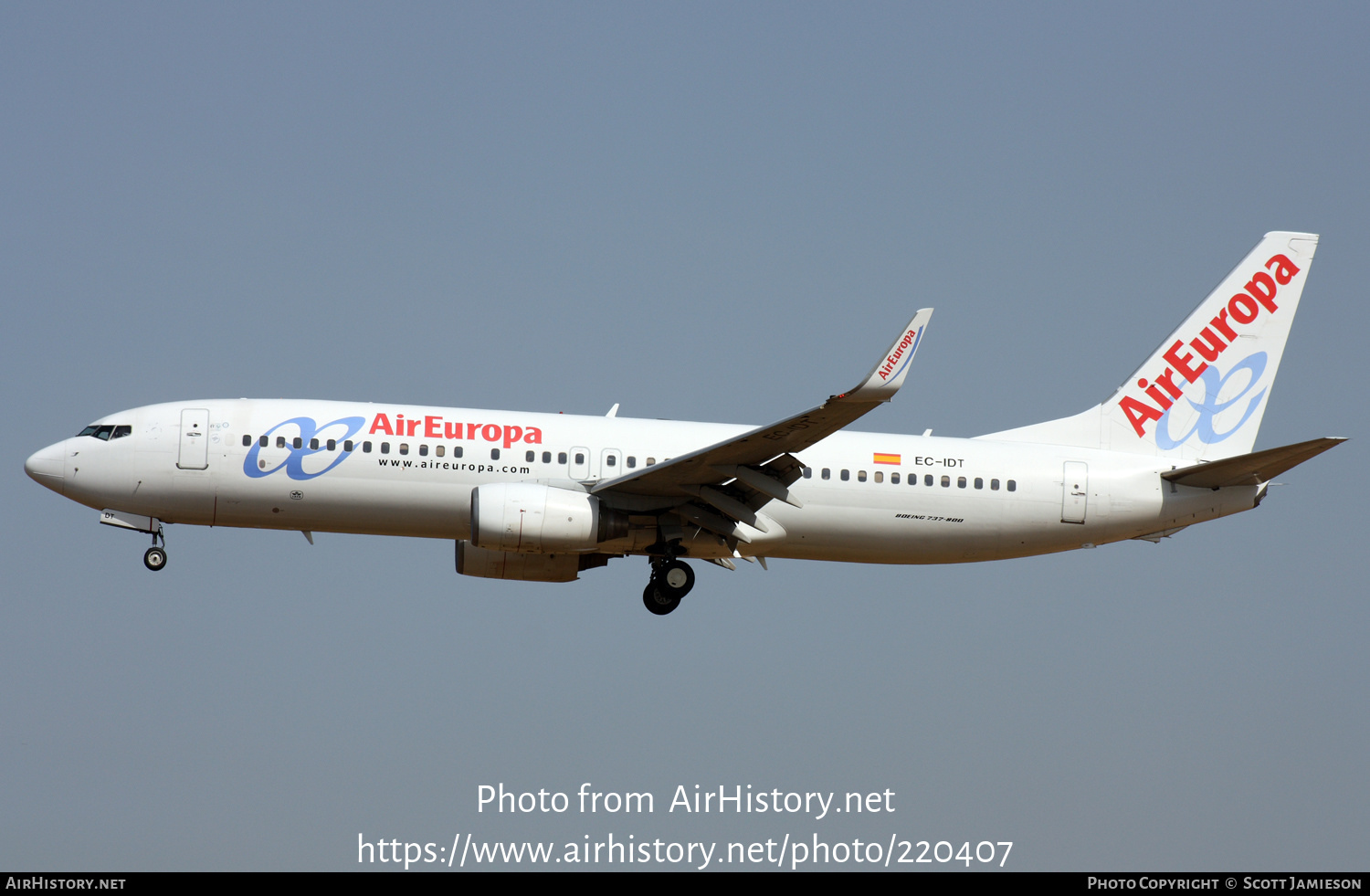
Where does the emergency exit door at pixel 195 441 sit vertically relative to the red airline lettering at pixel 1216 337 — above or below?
below

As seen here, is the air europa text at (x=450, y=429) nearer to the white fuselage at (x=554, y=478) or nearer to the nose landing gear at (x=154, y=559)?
the white fuselage at (x=554, y=478)

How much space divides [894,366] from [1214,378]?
12.9m

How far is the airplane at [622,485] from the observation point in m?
28.4

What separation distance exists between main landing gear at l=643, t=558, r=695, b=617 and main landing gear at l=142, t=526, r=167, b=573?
9.94 meters

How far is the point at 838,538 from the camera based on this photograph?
29.9 m

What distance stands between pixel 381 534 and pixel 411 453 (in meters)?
1.87

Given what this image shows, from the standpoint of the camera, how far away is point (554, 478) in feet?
96.2

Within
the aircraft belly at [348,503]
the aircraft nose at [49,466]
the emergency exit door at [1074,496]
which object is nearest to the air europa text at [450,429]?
the aircraft belly at [348,503]

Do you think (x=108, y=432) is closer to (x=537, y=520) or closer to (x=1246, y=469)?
(x=537, y=520)

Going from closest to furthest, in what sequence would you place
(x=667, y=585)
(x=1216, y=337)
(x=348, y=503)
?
(x=348, y=503)
(x=667, y=585)
(x=1216, y=337)

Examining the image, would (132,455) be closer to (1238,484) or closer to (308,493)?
(308,493)

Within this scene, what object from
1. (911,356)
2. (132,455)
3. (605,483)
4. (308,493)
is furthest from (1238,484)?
(132,455)

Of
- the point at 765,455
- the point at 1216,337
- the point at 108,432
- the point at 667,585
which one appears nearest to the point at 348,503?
the point at 108,432

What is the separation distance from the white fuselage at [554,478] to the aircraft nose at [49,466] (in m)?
0.03
